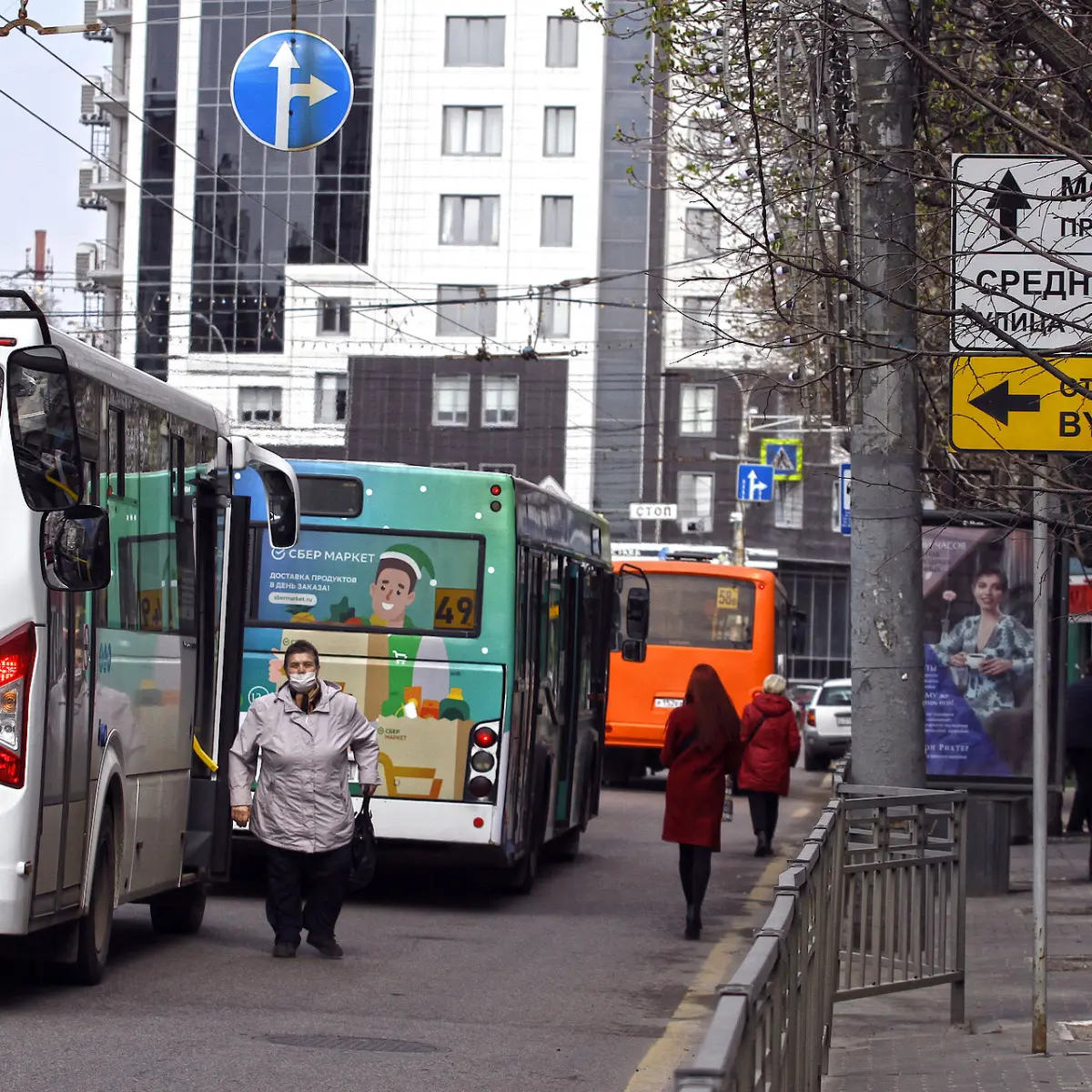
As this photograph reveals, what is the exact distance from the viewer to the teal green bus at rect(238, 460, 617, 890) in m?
13.9

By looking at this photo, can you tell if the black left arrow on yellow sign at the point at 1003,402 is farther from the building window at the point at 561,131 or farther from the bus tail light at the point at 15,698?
the building window at the point at 561,131

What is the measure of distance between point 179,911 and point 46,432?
4.39 meters

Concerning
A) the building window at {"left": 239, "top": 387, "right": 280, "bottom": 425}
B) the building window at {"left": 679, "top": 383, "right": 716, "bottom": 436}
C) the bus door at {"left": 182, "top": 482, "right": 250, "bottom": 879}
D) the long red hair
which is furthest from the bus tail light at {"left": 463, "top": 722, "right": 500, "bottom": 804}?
the building window at {"left": 679, "top": 383, "right": 716, "bottom": 436}

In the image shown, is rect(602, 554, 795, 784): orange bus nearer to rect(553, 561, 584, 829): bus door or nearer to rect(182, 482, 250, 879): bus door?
rect(553, 561, 584, 829): bus door

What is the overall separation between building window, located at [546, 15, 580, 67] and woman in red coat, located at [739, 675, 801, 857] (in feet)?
149

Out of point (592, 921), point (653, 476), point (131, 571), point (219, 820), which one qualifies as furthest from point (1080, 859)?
point (653, 476)

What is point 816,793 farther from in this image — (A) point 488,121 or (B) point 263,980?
(A) point 488,121

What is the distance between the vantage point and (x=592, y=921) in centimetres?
1397

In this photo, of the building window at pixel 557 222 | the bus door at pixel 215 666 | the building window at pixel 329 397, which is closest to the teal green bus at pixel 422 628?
the bus door at pixel 215 666

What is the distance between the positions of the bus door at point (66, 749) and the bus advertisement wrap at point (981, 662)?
37.8ft

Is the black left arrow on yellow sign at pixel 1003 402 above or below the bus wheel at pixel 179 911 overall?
above

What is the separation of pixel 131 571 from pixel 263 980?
6.83 feet

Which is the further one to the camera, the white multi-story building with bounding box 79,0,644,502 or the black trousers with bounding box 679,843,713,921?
the white multi-story building with bounding box 79,0,644,502

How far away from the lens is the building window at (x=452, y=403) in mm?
66250
